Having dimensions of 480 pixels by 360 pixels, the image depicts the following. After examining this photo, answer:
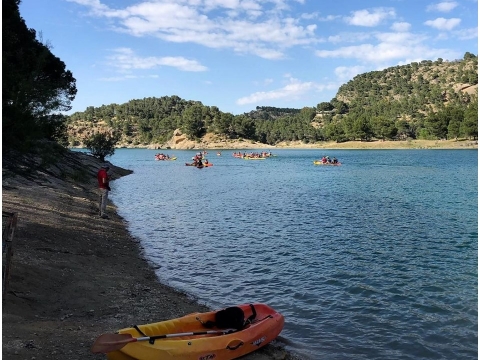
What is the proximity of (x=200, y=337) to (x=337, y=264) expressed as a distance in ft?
27.1

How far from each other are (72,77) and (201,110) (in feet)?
514

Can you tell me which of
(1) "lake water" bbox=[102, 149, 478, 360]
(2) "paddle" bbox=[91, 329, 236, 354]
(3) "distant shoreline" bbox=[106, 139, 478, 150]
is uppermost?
(3) "distant shoreline" bbox=[106, 139, 478, 150]

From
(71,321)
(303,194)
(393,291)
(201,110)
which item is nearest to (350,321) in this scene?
(393,291)

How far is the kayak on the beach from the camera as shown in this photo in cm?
705

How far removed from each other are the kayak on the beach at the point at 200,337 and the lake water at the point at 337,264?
0.88 meters

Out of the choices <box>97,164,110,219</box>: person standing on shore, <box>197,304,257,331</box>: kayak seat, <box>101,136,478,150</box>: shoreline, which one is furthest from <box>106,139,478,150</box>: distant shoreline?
<box>197,304,257,331</box>: kayak seat

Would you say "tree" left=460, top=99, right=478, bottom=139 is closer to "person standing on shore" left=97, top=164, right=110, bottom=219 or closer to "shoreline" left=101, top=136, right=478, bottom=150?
"shoreline" left=101, top=136, right=478, bottom=150

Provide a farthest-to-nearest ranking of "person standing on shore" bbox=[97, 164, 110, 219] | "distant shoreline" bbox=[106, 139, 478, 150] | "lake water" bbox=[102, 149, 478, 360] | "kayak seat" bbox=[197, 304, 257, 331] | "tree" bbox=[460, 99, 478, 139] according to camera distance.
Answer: "distant shoreline" bbox=[106, 139, 478, 150], "tree" bbox=[460, 99, 478, 139], "person standing on shore" bbox=[97, 164, 110, 219], "lake water" bbox=[102, 149, 478, 360], "kayak seat" bbox=[197, 304, 257, 331]

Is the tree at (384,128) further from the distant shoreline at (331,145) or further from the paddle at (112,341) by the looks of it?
the paddle at (112,341)

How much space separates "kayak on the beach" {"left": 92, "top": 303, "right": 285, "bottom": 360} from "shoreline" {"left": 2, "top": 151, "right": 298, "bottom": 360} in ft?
1.42

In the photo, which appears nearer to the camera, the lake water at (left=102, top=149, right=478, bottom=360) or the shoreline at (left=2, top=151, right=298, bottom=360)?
the shoreline at (left=2, top=151, right=298, bottom=360)

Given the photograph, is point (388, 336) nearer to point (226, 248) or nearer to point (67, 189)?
point (226, 248)

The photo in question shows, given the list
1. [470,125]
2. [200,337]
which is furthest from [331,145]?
[200,337]

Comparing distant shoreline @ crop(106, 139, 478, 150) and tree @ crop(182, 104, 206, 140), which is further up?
tree @ crop(182, 104, 206, 140)
